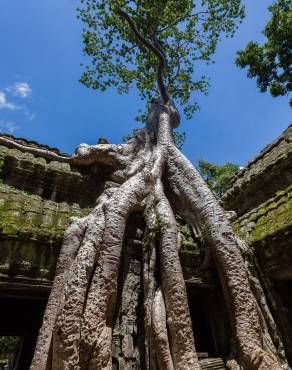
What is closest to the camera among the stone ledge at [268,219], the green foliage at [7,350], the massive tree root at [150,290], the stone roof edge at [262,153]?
the massive tree root at [150,290]

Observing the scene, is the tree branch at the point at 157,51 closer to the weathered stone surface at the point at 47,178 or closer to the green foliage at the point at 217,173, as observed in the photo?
the weathered stone surface at the point at 47,178

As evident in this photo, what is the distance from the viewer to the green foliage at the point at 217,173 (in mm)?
11508

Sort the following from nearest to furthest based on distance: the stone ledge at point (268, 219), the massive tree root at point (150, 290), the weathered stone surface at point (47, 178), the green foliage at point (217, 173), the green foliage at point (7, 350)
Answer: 1. the massive tree root at point (150, 290)
2. the stone ledge at point (268, 219)
3. the weathered stone surface at point (47, 178)
4. the green foliage at point (217, 173)
5. the green foliage at point (7, 350)

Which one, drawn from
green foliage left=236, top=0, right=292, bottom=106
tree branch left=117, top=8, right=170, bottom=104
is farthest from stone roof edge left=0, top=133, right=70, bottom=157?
green foliage left=236, top=0, right=292, bottom=106

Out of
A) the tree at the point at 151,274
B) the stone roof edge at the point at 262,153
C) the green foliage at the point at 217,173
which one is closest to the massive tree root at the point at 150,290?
the tree at the point at 151,274

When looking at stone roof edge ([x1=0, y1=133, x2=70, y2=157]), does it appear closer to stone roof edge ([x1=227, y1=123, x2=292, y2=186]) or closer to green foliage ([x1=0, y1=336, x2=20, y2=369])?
stone roof edge ([x1=227, y1=123, x2=292, y2=186])

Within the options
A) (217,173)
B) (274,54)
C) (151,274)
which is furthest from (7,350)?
(274,54)

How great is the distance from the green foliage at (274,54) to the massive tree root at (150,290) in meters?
5.85

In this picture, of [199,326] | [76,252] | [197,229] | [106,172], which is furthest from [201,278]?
[106,172]

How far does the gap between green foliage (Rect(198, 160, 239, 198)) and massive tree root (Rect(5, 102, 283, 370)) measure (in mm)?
8057

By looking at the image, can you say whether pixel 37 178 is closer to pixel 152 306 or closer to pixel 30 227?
pixel 30 227

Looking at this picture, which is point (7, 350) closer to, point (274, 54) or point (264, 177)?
point (264, 177)

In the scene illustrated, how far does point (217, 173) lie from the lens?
12367 millimetres

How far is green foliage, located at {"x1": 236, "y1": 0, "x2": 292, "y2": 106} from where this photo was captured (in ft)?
23.7
